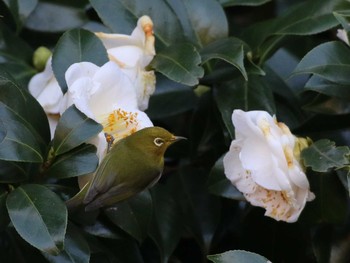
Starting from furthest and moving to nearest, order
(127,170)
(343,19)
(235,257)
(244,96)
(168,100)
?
1. (168,100)
2. (244,96)
3. (343,19)
4. (127,170)
5. (235,257)

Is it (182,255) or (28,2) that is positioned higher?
(28,2)

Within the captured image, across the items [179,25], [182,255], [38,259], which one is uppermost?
[179,25]

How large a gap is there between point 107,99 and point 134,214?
0.17 meters

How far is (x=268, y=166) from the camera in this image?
1.25 metres

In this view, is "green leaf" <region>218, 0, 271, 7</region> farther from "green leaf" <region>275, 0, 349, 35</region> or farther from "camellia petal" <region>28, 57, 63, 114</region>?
"camellia petal" <region>28, 57, 63, 114</region>

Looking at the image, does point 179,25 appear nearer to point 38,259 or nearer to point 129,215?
point 129,215

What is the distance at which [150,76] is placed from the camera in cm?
139

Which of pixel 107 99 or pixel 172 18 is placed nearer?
pixel 107 99

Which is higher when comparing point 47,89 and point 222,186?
point 47,89

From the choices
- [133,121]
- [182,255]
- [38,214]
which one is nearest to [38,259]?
[38,214]

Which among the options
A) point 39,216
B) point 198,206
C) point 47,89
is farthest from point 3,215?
point 198,206

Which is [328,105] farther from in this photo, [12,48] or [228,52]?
[12,48]

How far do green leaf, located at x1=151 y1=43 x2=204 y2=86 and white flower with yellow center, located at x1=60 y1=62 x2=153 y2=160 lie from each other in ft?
0.25

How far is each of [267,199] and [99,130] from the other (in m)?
0.25
